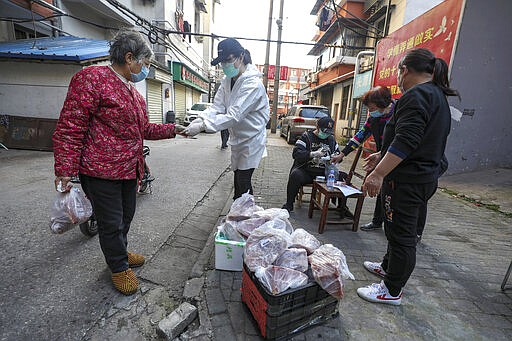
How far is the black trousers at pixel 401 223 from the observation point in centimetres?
188

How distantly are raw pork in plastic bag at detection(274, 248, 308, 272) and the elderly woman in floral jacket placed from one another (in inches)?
48.2

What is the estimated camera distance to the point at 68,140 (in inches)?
69.1

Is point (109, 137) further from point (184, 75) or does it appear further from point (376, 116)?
point (184, 75)

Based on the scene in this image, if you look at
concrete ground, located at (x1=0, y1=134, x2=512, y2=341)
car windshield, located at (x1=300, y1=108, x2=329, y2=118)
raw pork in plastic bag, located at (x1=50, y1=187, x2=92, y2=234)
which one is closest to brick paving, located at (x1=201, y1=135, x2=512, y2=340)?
concrete ground, located at (x1=0, y1=134, x2=512, y2=341)

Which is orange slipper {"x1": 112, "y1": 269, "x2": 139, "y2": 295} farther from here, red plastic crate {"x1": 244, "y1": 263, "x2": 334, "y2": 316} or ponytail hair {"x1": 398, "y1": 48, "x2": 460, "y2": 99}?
ponytail hair {"x1": 398, "y1": 48, "x2": 460, "y2": 99}

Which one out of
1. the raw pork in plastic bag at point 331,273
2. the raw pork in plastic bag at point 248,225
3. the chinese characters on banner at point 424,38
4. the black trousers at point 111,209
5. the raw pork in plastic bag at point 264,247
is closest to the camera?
the raw pork in plastic bag at point 331,273

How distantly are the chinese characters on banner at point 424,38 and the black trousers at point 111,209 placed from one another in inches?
218

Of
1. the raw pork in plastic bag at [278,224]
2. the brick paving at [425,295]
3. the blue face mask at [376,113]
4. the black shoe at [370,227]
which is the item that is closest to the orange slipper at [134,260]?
the brick paving at [425,295]

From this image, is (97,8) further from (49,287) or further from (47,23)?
(49,287)

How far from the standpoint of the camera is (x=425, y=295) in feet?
7.35

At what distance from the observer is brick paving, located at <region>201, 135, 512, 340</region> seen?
1.84 meters

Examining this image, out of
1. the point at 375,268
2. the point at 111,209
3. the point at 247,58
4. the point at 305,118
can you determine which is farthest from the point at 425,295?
the point at 305,118

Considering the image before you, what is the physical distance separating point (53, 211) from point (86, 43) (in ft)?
29.8

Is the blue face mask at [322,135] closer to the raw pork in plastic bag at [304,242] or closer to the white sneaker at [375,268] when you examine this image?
the white sneaker at [375,268]
